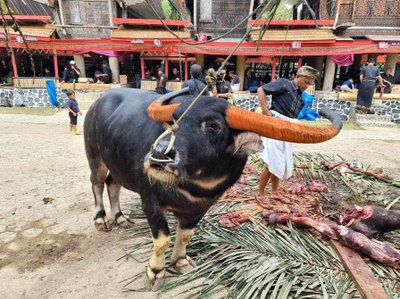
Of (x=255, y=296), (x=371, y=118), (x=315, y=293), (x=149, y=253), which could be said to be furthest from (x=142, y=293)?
(x=371, y=118)

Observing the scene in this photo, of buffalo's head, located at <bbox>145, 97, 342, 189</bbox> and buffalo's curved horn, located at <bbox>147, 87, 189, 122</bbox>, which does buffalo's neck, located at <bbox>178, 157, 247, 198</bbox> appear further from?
buffalo's curved horn, located at <bbox>147, 87, 189, 122</bbox>

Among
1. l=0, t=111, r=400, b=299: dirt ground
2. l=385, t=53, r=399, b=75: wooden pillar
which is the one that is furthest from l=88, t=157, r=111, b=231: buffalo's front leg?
l=385, t=53, r=399, b=75: wooden pillar

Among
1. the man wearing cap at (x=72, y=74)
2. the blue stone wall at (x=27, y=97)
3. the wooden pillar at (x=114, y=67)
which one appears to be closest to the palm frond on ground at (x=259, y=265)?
the blue stone wall at (x=27, y=97)

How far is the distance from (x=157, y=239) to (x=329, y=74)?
50.0 ft

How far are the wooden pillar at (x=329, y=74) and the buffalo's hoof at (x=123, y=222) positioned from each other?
14.5 meters

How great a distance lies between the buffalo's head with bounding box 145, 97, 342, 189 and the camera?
5.20ft

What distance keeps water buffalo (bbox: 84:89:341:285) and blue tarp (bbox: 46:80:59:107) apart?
11.1 meters

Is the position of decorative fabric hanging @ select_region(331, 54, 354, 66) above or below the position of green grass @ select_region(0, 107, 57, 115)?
above

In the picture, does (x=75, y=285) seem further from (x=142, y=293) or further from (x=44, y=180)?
(x=44, y=180)

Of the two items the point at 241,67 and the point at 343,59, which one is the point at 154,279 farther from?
the point at 343,59

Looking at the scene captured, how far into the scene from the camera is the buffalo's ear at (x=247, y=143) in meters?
1.74

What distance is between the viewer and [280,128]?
5.14 ft

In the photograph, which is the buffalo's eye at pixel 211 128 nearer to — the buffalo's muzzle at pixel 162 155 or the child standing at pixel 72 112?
the buffalo's muzzle at pixel 162 155

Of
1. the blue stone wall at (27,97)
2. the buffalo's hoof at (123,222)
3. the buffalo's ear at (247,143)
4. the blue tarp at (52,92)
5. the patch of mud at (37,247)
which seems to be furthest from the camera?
the blue stone wall at (27,97)
